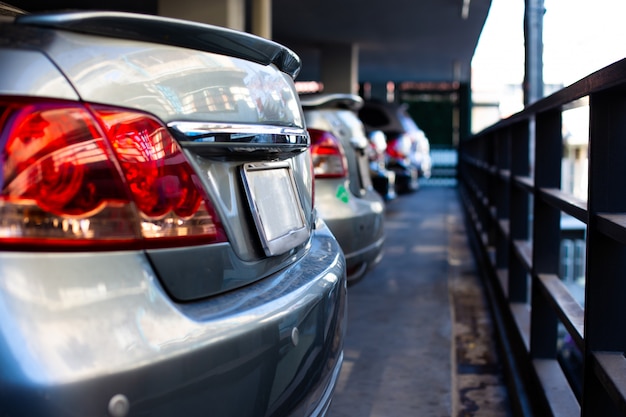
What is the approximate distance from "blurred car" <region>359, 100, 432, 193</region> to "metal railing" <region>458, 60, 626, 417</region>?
1176 cm

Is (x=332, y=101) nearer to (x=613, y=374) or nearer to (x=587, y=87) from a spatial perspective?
(x=587, y=87)

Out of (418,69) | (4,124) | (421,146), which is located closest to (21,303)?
(4,124)

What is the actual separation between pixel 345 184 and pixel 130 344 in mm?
3340

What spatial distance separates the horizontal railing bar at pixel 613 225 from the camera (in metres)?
1.88

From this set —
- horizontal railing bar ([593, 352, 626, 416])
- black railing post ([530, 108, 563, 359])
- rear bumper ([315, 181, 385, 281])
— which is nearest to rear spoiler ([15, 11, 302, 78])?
horizontal railing bar ([593, 352, 626, 416])

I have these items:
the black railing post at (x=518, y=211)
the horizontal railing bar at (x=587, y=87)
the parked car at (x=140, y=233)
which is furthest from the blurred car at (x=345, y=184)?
the parked car at (x=140, y=233)

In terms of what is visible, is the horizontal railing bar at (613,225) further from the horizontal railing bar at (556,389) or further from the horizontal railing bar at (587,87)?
the horizontal railing bar at (556,389)

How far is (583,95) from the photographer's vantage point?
2.30 metres

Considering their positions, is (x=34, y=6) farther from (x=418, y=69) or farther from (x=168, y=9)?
(x=418, y=69)

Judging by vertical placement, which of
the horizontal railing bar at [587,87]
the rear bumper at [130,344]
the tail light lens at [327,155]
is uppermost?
the horizontal railing bar at [587,87]

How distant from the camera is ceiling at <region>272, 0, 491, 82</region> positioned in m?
15.5

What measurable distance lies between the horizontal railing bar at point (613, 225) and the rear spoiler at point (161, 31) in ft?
3.32

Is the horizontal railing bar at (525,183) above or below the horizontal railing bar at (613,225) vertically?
above

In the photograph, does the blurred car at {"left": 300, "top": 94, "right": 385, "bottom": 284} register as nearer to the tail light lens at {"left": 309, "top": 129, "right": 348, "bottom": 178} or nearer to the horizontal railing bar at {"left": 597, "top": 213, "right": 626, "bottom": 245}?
the tail light lens at {"left": 309, "top": 129, "right": 348, "bottom": 178}
